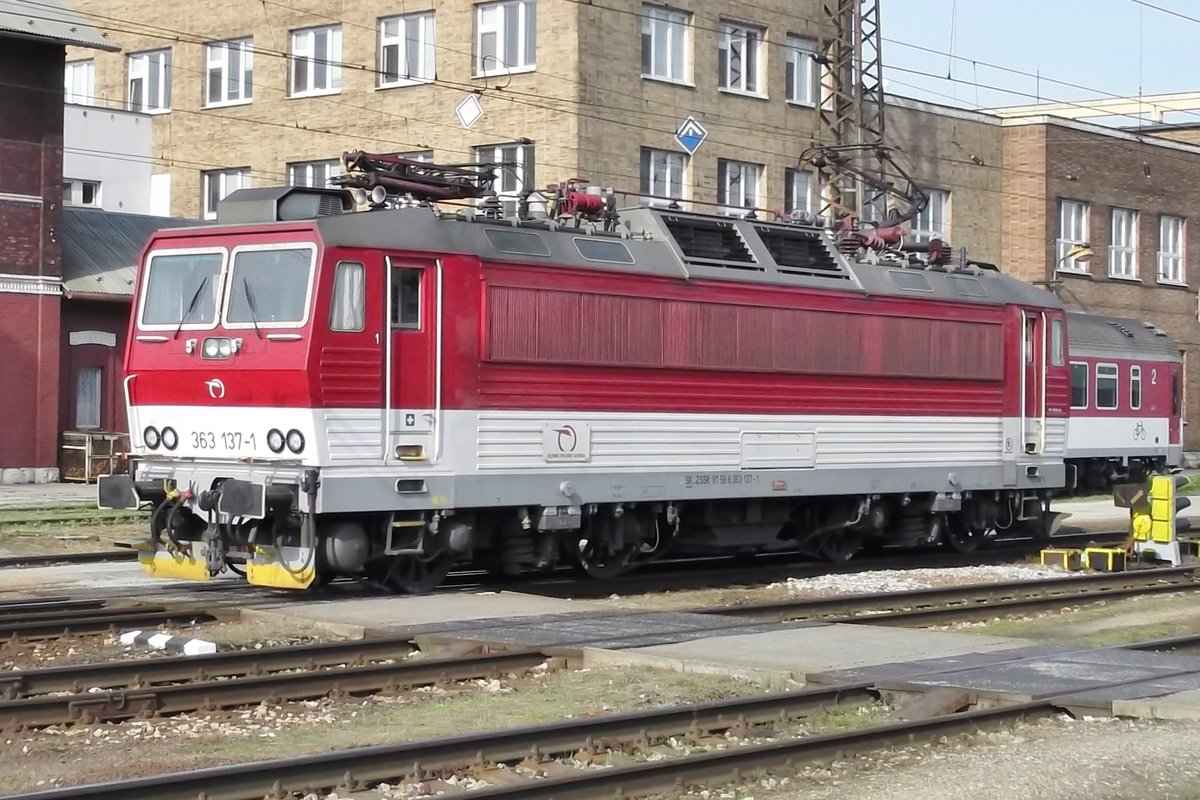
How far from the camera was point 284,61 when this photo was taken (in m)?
40.2

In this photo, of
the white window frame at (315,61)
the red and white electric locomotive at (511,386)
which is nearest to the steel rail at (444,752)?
the red and white electric locomotive at (511,386)

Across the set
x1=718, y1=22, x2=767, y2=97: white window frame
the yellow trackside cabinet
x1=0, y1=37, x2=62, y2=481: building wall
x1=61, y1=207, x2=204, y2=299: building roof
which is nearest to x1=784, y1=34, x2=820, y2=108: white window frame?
x1=718, y1=22, x2=767, y2=97: white window frame

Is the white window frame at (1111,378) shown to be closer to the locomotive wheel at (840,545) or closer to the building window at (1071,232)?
the building window at (1071,232)

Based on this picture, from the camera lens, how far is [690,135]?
118 feet

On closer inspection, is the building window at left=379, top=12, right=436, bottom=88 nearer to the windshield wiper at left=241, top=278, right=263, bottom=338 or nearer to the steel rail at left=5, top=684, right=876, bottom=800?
the windshield wiper at left=241, top=278, right=263, bottom=338

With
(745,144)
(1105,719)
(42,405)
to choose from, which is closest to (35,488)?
(42,405)

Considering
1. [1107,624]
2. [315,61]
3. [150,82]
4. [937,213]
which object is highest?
[150,82]

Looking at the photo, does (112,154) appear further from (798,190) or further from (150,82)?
(798,190)

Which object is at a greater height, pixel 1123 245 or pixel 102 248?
pixel 1123 245

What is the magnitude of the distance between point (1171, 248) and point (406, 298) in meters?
39.4

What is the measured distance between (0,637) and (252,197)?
480cm

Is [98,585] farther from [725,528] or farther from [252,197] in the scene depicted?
[725,528]

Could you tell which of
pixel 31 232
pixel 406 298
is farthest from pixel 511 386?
pixel 31 232

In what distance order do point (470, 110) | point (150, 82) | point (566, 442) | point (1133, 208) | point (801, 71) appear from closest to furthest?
point (566, 442), point (470, 110), point (801, 71), point (150, 82), point (1133, 208)
